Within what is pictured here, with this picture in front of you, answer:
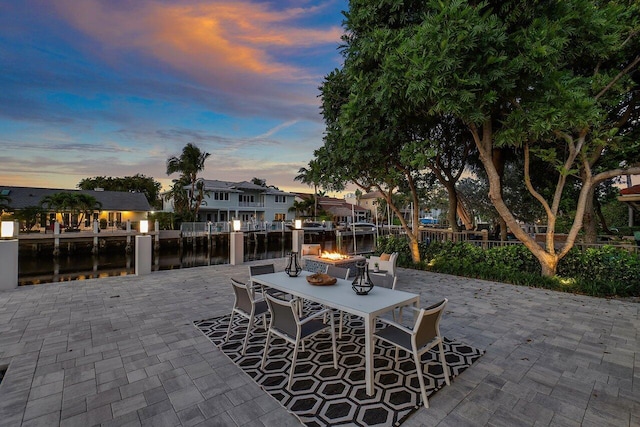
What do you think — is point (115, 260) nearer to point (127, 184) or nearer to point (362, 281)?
point (362, 281)

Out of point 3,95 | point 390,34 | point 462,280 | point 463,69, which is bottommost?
point 462,280

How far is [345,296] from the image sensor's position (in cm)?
305

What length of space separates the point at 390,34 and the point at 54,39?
10347 mm

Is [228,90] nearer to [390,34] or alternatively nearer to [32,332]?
[390,34]

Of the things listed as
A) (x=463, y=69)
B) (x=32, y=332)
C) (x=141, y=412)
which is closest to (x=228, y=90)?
(x=463, y=69)

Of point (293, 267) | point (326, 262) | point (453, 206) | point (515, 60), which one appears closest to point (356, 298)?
point (293, 267)

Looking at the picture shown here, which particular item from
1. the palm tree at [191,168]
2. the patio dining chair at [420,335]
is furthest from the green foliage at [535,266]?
the palm tree at [191,168]

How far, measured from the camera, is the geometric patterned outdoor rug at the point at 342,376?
2.24 meters

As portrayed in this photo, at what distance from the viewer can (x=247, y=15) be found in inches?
294

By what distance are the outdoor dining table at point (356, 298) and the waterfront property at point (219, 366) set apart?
680mm

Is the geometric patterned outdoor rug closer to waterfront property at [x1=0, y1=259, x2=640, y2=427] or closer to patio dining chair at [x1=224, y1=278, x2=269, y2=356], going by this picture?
waterfront property at [x1=0, y1=259, x2=640, y2=427]

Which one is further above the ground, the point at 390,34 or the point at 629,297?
the point at 390,34

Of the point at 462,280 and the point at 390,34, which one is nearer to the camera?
the point at 390,34

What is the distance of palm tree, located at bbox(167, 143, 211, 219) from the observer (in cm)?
2453
